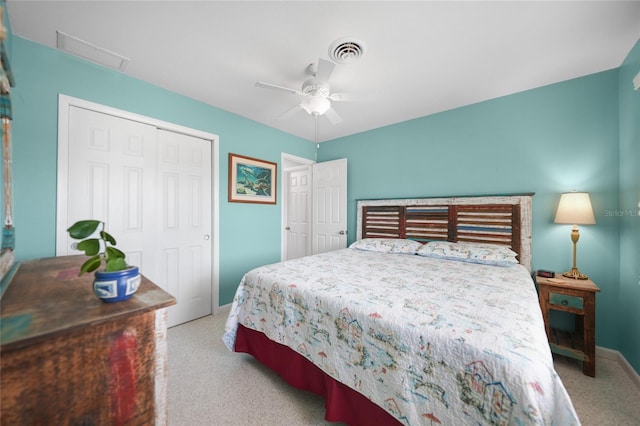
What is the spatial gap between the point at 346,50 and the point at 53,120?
2.40 meters

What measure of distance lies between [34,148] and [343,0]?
250 cm

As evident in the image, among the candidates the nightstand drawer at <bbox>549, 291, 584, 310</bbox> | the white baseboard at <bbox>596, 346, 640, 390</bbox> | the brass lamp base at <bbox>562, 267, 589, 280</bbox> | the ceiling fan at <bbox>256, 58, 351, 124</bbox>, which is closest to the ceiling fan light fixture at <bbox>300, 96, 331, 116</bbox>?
the ceiling fan at <bbox>256, 58, 351, 124</bbox>

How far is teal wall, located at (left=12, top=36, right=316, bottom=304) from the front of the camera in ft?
5.83

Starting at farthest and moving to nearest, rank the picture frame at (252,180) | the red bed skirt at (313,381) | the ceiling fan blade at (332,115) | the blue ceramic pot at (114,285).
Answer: the picture frame at (252,180) < the ceiling fan blade at (332,115) < the red bed skirt at (313,381) < the blue ceramic pot at (114,285)

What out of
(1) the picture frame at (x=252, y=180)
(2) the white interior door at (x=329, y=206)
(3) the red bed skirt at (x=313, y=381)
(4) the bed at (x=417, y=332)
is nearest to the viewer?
(4) the bed at (x=417, y=332)

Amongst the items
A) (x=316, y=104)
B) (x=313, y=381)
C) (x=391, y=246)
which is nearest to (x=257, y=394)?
(x=313, y=381)

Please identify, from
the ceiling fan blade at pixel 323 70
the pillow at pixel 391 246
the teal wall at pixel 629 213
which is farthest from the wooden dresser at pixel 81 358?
the teal wall at pixel 629 213

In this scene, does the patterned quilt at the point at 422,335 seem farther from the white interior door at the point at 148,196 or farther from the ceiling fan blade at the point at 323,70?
the ceiling fan blade at the point at 323,70

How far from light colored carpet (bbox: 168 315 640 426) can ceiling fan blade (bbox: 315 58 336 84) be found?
231 cm

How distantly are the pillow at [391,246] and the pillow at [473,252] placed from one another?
12 centimetres

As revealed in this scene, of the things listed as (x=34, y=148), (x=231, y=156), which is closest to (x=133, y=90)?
(x=34, y=148)

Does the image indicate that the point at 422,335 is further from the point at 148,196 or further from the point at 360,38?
the point at 148,196

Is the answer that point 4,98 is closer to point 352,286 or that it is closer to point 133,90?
point 133,90

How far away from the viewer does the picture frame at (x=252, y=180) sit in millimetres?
3102
